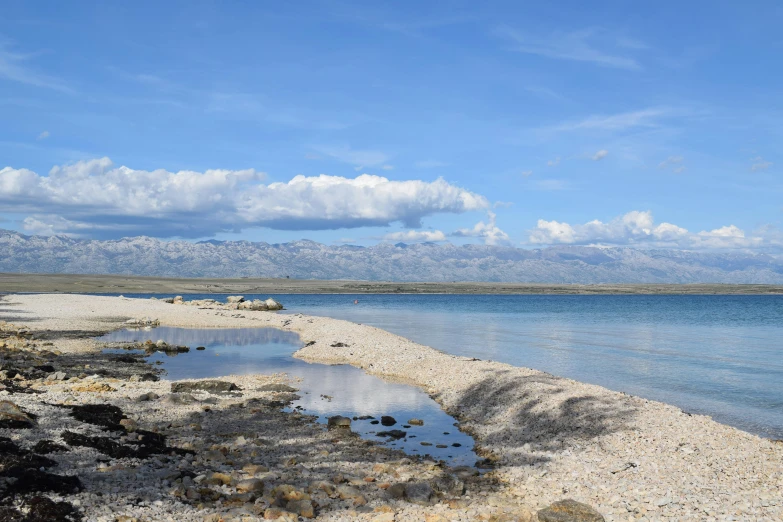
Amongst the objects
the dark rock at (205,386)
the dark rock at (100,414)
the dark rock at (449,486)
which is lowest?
the dark rock at (205,386)

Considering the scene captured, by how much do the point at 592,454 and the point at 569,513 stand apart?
4679mm

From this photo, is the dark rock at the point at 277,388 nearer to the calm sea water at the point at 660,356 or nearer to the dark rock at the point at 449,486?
the dark rock at the point at 449,486

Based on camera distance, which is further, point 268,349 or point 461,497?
point 268,349

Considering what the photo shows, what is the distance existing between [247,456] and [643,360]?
3116 centimetres

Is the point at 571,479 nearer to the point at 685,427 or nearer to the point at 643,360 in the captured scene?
the point at 685,427

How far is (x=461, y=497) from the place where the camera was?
1332 centimetres

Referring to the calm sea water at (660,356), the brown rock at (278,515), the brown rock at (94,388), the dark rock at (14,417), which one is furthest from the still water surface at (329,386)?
the calm sea water at (660,356)

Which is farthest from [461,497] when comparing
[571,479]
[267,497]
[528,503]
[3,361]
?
[3,361]

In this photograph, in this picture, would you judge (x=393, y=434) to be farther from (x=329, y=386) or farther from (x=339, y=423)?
(x=329, y=386)

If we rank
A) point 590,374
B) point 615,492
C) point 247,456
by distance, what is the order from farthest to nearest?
1. point 590,374
2. point 247,456
3. point 615,492

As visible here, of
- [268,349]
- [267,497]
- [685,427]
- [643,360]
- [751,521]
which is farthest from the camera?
[268,349]

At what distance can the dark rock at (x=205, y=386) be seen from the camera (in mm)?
24438

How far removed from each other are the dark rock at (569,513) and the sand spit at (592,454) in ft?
1.63

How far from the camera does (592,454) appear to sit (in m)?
15.9
